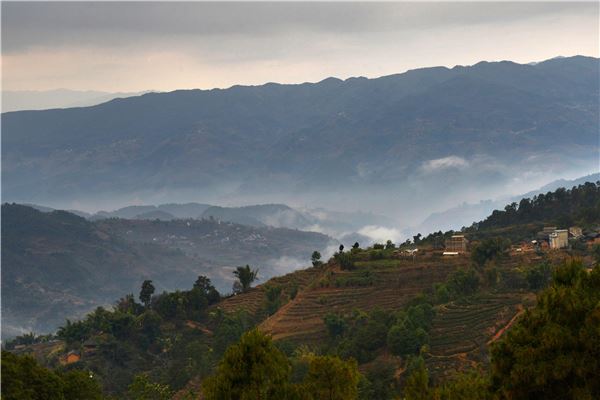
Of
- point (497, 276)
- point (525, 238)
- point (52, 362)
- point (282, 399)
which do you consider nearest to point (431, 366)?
point (497, 276)

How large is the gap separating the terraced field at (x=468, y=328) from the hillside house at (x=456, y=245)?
766 inches

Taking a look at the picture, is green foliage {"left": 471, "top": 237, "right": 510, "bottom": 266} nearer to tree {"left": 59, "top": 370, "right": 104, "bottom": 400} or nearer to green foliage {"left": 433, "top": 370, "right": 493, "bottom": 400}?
green foliage {"left": 433, "top": 370, "right": 493, "bottom": 400}

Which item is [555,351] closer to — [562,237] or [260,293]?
[562,237]

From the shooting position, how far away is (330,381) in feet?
109

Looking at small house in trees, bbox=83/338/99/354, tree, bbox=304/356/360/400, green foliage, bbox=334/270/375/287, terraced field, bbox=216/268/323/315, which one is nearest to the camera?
tree, bbox=304/356/360/400

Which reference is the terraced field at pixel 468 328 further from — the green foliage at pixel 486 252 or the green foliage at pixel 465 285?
the green foliage at pixel 486 252

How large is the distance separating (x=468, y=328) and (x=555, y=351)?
124 ft

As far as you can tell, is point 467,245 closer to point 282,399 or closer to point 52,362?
point 52,362

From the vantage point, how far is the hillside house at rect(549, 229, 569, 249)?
272ft

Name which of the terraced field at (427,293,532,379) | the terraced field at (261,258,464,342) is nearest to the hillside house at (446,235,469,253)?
the terraced field at (261,258,464,342)

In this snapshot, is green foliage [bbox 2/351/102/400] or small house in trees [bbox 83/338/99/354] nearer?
green foliage [bbox 2/351/102/400]

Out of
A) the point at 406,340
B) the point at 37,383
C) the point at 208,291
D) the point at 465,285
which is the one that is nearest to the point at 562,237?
the point at 465,285

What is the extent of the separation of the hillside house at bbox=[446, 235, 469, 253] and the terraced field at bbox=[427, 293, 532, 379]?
19444mm

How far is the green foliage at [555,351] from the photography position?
26.8 metres
